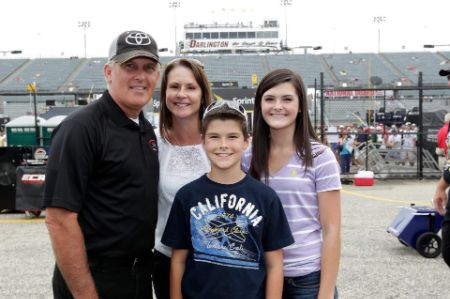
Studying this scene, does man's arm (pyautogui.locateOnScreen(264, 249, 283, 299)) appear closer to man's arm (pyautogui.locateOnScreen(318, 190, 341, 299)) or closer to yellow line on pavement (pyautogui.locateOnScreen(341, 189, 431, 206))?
man's arm (pyautogui.locateOnScreen(318, 190, 341, 299))

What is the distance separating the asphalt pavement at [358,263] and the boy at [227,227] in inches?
122

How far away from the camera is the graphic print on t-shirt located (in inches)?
86.5

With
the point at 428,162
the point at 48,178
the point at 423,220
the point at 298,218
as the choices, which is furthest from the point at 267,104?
the point at 428,162

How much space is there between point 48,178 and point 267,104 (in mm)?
1049

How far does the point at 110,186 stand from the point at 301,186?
0.86 metres

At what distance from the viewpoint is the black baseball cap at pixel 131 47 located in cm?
226

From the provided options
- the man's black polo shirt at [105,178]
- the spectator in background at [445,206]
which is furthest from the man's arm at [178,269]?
the spectator in background at [445,206]

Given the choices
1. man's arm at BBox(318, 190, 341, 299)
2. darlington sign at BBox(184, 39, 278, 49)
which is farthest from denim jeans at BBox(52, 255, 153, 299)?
darlington sign at BBox(184, 39, 278, 49)

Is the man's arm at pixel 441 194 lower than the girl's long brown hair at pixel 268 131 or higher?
lower

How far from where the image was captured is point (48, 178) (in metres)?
2.07

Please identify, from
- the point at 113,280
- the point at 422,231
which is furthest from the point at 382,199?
the point at 113,280

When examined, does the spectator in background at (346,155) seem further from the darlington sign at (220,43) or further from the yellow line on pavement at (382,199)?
the darlington sign at (220,43)

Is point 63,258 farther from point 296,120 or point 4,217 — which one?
point 4,217

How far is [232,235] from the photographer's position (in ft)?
7.27
